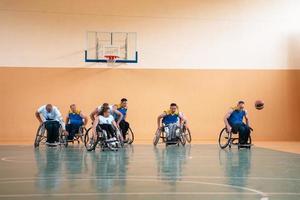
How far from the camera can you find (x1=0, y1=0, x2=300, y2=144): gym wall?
12.1 metres

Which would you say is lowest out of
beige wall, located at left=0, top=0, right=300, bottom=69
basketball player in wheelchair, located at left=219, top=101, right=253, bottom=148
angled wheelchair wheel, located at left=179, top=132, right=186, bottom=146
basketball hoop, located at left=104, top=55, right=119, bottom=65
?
angled wheelchair wheel, located at left=179, top=132, right=186, bottom=146

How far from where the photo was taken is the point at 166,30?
41.8ft

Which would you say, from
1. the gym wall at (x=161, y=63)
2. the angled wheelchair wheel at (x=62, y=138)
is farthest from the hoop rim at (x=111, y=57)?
the angled wheelchair wheel at (x=62, y=138)

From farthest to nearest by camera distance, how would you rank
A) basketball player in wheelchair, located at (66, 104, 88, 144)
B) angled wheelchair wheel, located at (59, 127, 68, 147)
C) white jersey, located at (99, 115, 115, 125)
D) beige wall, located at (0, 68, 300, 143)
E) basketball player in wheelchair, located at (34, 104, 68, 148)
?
beige wall, located at (0, 68, 300, 143)
basketball player in wheelchair, located at (66, 104, 88, 144)
angled wheelchair wheel, located at (59, 127, 68, 147)
basketball player in wheelchair, located at (34, 104, 68, 148)
white jersey, located at (99, 115, 115, 125)

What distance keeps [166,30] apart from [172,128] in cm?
379

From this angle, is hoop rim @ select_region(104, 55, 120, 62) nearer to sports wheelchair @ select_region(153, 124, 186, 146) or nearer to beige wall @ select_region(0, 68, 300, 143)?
beige wall @ select_region(0, 68, 300, 143)

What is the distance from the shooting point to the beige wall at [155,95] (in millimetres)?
12047

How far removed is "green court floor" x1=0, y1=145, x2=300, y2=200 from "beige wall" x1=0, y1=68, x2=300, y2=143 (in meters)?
6.09

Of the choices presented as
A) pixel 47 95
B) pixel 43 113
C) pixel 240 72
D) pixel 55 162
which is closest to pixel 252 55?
pixel 240 72

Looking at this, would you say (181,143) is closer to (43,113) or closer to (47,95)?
(43,113)

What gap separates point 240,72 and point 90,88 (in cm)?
382

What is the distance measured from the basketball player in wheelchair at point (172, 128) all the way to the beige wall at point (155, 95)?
8.33ft

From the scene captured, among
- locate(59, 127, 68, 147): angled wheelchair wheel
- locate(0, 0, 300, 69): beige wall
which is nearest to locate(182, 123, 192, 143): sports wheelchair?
locate(59, 127, 68, 147): angled wheelchair wheel

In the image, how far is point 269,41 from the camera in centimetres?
1314
